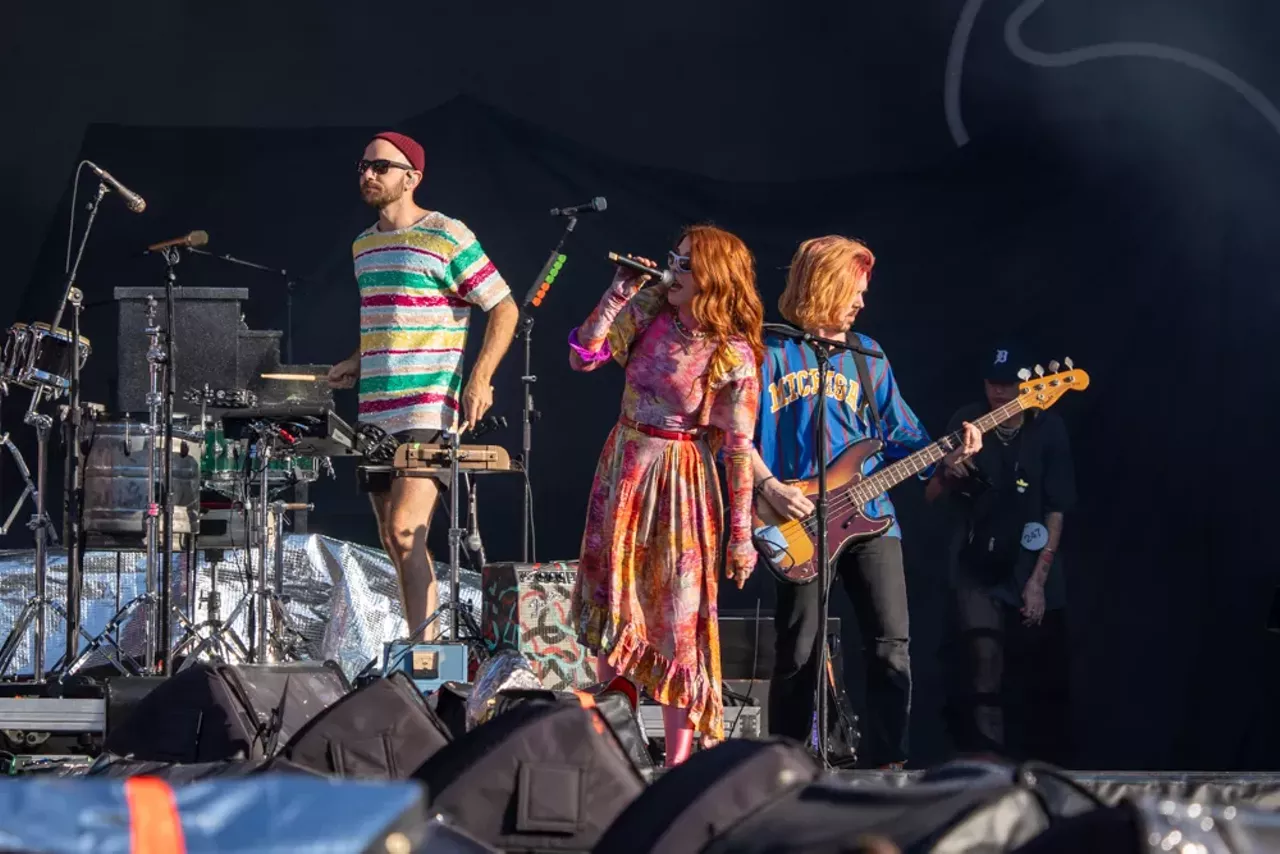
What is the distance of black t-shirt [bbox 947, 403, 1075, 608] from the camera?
700 cm

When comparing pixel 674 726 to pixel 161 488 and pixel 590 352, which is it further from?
pixel 161 488

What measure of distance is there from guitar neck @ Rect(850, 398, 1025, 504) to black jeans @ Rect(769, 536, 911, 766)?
0.52ft

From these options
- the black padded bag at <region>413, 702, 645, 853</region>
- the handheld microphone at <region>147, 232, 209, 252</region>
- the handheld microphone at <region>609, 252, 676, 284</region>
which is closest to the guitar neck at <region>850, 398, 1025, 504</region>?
the handheld microphone at <region>609, 252, 676, 284</region>

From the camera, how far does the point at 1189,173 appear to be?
23.8 feet

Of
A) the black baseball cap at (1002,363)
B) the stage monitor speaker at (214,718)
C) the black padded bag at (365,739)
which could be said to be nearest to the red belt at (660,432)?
the stage monitor speaker at (214,718)

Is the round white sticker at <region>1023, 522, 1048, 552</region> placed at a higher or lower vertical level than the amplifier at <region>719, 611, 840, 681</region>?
higher

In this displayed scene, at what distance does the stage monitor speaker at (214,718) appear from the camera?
12.0 feet

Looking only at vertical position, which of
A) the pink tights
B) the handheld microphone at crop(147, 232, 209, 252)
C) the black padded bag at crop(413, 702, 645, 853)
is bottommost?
the pink tights

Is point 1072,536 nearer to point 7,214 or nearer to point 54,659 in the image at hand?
point 54,659

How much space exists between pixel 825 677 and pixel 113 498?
3.27 meters

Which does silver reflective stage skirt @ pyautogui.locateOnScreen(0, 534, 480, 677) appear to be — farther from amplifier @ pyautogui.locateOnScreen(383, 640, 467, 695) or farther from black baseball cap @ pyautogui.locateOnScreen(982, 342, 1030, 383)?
black baseball cap @ pyautogui.locateOnScreen(982, 342, 1030, 383)

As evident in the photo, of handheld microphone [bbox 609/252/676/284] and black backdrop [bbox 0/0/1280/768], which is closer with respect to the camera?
handheld microphone [bbox 609/252/676/284]

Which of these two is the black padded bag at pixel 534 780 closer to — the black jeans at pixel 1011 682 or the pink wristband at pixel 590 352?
the pink wristband at pixel 590 352

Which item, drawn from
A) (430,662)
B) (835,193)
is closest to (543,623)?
(430,662)
